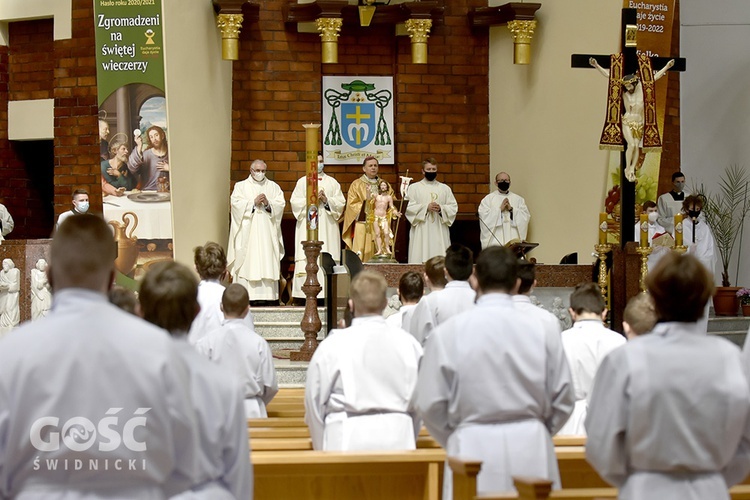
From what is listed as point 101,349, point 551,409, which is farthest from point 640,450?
point 101,349

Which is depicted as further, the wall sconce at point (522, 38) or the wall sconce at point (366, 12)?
the wall sconce at point (522, 38)

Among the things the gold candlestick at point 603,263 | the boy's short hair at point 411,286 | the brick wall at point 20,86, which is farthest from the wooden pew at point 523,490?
the brick wall at point 20,86

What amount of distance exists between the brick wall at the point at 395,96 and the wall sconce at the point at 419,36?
82 centimetres

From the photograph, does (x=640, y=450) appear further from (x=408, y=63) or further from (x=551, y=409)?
(x=408, y=63)

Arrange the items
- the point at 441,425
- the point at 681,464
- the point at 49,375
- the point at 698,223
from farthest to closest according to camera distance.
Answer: the point at 698,223
the point at 441,425
the point at 681,464
the point at 49,375

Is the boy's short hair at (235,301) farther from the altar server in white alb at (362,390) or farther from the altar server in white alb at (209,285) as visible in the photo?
the altar server in white alb at (362,390)

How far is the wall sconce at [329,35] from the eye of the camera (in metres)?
16.0

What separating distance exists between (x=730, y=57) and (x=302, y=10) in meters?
6.18

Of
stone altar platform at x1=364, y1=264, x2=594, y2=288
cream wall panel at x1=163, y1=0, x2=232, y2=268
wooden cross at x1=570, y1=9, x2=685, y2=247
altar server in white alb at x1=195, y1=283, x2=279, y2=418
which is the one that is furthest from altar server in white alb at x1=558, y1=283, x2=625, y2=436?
cream wall panel at x1=163, y1=0, x2=232, y2=268

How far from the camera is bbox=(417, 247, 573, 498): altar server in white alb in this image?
176 inches

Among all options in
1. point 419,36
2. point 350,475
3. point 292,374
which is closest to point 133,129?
point 292,374

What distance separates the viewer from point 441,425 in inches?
179

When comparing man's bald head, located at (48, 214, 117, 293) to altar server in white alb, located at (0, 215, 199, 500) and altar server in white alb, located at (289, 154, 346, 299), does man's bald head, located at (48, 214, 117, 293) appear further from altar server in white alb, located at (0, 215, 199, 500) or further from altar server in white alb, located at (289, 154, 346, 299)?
altar server in white alb, located at (289, 154, 346, 299)

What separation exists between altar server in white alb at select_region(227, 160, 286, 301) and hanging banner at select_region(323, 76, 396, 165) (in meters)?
1.99
